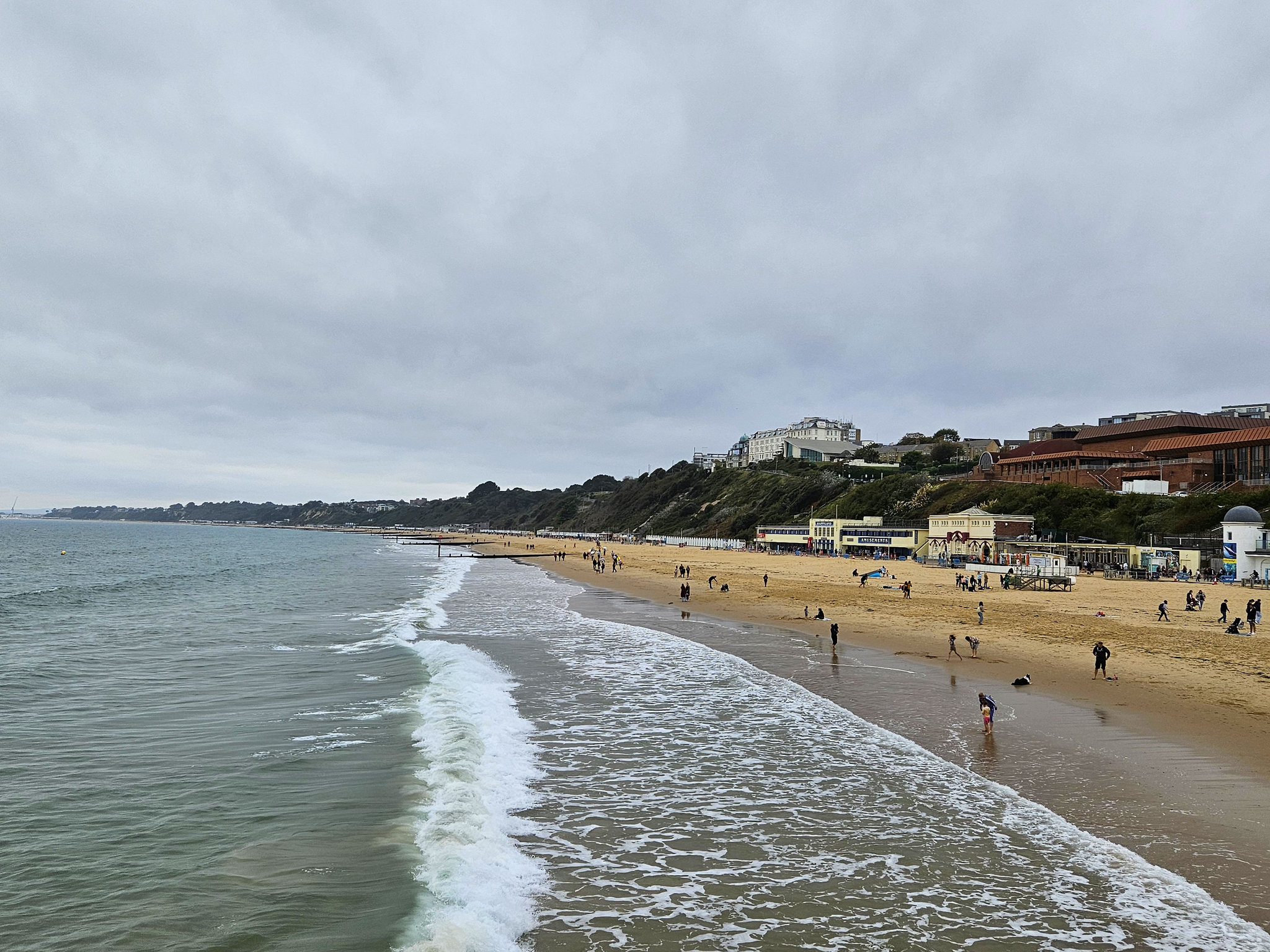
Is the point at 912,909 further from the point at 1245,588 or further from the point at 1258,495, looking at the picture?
the point at 1258,495

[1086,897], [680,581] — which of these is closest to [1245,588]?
[680,581]

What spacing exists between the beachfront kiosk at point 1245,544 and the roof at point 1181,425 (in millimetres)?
42133

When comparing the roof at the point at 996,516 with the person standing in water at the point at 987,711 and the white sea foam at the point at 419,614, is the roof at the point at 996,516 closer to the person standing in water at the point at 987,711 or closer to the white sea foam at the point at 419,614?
the white sea foam at the point at 419,614

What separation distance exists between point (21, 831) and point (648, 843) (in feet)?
28.6

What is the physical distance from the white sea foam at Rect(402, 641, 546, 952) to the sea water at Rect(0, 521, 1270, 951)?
0.15 ft

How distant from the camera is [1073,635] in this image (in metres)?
26.5

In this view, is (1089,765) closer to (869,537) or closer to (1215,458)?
(869,537)

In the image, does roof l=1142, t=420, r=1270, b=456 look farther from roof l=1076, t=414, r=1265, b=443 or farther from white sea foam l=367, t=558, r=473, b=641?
white sea foam l=367, t=558, r=473, b=641

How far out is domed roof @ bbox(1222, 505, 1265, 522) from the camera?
45.4 m

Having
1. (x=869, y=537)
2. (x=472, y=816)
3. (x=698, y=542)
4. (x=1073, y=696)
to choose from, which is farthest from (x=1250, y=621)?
(x=698, y=542)

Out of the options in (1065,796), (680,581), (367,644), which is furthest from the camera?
(680,581)

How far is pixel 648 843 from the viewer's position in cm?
989

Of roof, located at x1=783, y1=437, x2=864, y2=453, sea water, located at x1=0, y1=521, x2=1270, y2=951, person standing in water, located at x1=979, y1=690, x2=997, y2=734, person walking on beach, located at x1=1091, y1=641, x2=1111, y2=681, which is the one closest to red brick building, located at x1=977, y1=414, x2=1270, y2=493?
person walking on beach, located at x1=1091, y1=641, x2=1111, y2=681

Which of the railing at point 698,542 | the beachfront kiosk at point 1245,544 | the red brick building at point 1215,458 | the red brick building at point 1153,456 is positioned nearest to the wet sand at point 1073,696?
the beachfront kiosk at point 1245,544
